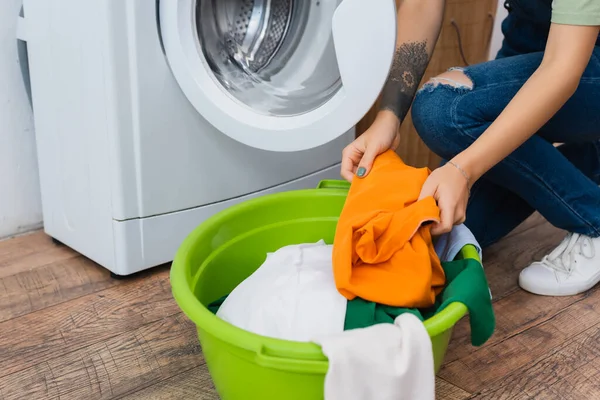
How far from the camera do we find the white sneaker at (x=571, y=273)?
122 centimetres

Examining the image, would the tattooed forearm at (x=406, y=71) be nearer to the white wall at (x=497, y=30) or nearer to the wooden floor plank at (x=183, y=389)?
the wooden floor plank at (x=183, y=389)

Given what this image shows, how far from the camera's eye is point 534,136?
3.73 feet

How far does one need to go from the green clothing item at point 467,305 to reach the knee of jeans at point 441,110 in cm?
33

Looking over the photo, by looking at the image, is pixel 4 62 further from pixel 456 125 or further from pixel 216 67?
pixel 456 125

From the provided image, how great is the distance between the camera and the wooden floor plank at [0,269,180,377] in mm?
1023

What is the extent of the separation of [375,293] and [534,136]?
0.50m

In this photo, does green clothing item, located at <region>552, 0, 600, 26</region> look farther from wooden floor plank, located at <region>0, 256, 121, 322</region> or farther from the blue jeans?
wooden floor plank, located at <region>0, 256, 121, 322</region>

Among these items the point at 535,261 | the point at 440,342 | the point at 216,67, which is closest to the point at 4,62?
the point at 216,67

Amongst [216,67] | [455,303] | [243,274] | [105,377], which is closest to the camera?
[455,303]

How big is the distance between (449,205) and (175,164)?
554 millimetres

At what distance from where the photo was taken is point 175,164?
47.0 inches

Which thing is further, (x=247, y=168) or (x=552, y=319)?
(x=247, y=168)

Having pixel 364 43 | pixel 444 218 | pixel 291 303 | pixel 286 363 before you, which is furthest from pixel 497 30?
pixel 286 363

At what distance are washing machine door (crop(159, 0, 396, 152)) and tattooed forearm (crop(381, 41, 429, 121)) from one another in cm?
6
